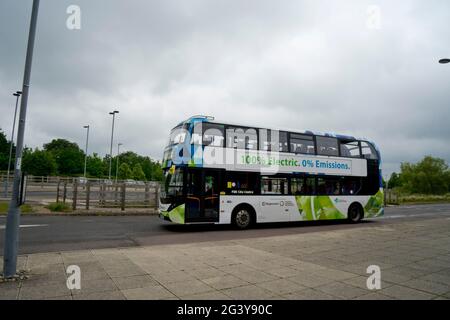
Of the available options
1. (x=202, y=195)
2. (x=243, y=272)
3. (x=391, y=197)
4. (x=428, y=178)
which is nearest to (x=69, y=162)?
(x=391, y=197)

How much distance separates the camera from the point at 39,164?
68.3 metres

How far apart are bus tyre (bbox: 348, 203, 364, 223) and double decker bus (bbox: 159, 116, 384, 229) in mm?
50

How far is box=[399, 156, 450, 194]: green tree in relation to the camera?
79500 millimetres

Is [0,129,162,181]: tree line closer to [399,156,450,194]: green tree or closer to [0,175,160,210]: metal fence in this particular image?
[0,175,160,210]: metal fence

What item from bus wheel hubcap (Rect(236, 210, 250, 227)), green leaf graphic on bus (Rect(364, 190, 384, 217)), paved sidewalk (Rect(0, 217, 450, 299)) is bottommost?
paved sidewalk (Rect(0, 217, 450, 299))

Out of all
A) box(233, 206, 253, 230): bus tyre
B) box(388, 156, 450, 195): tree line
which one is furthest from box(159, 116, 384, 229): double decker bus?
box(388, 156, 450, 195): tree line

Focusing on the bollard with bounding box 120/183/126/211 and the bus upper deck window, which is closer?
the bus upper deck window

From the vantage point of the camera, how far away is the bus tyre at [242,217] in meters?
12.6

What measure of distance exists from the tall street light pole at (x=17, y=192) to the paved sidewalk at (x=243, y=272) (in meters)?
0.38

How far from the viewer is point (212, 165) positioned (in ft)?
39.5

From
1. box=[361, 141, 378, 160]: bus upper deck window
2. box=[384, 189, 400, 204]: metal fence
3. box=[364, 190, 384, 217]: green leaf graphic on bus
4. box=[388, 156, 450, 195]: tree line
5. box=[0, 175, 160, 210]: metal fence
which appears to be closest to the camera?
box=[361, 141, 378, 160]: bus upper deck window

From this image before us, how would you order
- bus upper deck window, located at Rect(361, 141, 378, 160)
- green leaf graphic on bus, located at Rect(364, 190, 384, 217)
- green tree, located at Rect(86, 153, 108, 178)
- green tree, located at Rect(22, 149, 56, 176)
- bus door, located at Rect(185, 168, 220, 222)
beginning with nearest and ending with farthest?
bus door, located at Rect(185, 168, 220, 222), bus upper deck window, located at Rect(361, 141, 378, 160), green leaf graphic on bus, located at Rect(364, 190, 384, 217), green tree, located at Rect(22, 149, 56, 176), green tree, located at Rect(86, 153, 108, 178)

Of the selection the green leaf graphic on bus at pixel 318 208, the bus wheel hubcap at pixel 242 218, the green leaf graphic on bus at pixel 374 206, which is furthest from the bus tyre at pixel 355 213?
the bus wheel hubcap at pixel 242 218

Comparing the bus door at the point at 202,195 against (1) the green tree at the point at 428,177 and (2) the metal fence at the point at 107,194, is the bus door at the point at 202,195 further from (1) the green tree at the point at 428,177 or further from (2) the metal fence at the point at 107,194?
(1) the green tree at the point at 428,177
